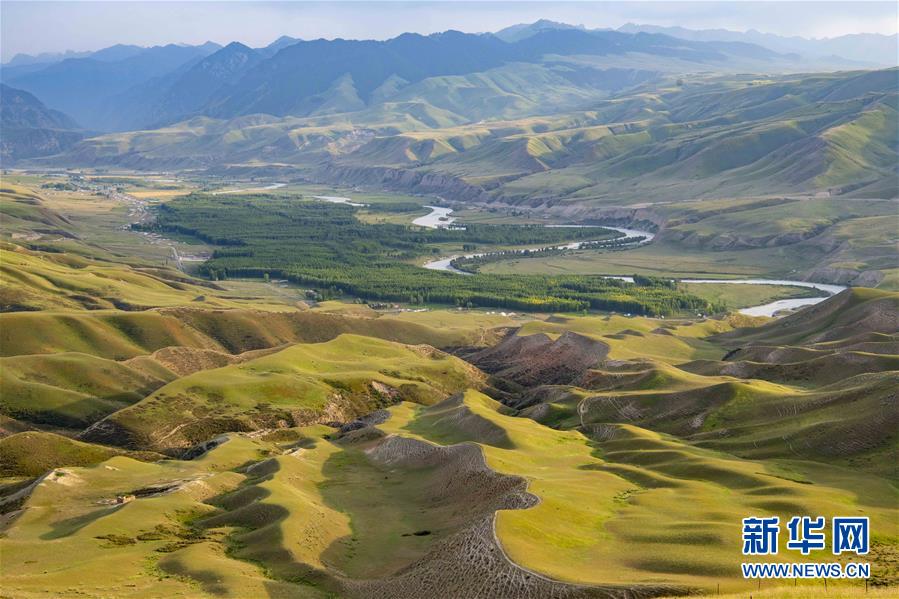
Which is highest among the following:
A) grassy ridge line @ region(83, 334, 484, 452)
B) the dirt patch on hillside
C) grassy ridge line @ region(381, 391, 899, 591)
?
grassy ridge line @ region(381, 391, 899, 591)

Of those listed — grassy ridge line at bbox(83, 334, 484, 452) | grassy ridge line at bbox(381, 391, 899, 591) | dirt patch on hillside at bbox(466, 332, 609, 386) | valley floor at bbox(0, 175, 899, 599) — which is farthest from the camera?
dirt patch on hillside at bbox(466, 332, 609, 386)

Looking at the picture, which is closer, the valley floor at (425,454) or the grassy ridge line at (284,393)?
the valley floor at (425,454)

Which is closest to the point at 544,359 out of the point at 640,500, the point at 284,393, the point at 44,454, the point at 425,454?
the point at 284,393

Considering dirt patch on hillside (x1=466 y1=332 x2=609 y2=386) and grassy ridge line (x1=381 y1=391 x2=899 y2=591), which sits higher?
grassy ridge line (x1=381 y1=391 x2=899 y2=591)

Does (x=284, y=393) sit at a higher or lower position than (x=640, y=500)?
lower

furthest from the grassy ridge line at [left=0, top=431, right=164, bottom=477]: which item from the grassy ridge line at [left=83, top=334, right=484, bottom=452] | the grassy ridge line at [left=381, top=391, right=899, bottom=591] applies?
the grassy ridge line at [left=381, top=391, right=899, bottom=591]

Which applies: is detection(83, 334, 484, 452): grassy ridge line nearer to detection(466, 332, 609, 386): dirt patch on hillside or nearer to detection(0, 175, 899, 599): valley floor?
detection(0, 175, 899, 599): valley floor

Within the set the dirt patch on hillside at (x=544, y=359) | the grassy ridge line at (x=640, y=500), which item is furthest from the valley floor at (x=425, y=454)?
the dirt patch on hillside at (x=544, y=359)

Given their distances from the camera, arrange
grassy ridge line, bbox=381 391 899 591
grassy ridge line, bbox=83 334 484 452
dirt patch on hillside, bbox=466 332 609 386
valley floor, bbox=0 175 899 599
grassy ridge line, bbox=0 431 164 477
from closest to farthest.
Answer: grassy ridge line, bbox=381 391 899 591
valley floor, bbox=0 175 899 599
grassy ridge line, bbox=0 431 164 477
grassy ridge line, bbox=83 334 484 452
dirt patch on hillside, bbox=466 332 609 386

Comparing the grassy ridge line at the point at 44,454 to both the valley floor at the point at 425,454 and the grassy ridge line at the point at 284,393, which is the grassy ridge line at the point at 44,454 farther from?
the grassy ridge line at the point at 284,393

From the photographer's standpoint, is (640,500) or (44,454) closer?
(640,500)

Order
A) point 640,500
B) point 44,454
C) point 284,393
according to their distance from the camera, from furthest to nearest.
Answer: point 284,393 < point 44,454 < point 640,500

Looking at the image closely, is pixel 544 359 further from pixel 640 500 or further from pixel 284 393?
pixel 640 500
